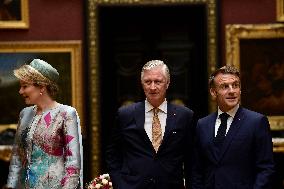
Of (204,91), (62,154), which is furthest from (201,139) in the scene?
(204,91)

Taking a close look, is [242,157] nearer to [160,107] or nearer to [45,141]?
[160,107]

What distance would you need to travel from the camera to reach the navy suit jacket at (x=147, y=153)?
13.1 feet

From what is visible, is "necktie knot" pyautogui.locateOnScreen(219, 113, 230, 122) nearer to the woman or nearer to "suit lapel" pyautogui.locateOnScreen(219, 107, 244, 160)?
"suit lapel" pyautogui.locateOnScreen(219, 107, 244, 160)

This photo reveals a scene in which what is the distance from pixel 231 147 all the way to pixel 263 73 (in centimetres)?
366

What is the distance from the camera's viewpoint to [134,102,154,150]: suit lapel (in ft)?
13.2

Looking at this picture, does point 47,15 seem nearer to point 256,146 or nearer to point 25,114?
point 25,114

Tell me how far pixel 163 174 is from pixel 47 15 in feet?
12.6

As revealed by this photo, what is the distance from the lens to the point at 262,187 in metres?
3.67

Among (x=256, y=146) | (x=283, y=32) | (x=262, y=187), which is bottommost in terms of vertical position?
(x=262, y=187)

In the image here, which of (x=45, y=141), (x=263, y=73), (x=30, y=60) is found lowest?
(x=45, y=141)

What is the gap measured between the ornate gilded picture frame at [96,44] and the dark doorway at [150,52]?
0.25m

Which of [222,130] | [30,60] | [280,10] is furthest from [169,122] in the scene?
[280,10]

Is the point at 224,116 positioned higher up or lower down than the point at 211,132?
higher up

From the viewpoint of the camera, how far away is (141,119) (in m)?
4.11
